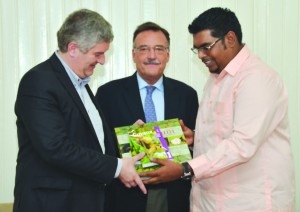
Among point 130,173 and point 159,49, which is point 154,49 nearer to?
point 159,49

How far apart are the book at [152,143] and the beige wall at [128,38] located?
1.06 m

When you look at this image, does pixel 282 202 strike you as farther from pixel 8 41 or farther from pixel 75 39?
pixel 8 41

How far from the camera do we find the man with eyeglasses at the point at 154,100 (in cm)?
237

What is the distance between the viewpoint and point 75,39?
1869mm

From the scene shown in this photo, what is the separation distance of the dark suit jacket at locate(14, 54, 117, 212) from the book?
22 centimetres

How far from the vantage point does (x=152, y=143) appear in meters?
2.11

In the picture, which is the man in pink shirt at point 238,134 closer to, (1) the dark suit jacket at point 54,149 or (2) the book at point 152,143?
(2) the book at point 152,143

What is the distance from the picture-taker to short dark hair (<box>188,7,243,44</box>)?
6.40 ft

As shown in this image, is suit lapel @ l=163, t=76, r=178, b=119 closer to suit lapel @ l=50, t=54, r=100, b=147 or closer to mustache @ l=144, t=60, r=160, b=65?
mustache @ l=144, t=60, r=160, b=65

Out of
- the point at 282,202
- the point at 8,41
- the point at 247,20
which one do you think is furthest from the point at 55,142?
the point at 247,20

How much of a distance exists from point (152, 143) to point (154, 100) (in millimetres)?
460

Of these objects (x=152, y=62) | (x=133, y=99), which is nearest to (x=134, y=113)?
(x=133, y=99)

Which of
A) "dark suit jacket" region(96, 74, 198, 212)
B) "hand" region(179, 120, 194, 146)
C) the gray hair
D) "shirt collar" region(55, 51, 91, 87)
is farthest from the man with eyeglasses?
the gray hair

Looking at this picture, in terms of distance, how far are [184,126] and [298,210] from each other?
4.94 feet
